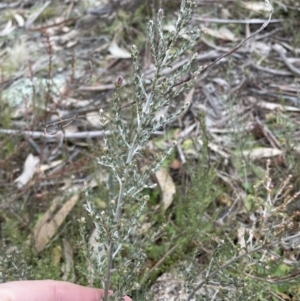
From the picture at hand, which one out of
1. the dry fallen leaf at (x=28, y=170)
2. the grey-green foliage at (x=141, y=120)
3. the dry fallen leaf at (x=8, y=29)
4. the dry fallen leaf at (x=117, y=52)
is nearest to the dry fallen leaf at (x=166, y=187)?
the dry fallen leaf at (x=28, y=170)

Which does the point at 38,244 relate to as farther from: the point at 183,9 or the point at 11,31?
the point at 11,31

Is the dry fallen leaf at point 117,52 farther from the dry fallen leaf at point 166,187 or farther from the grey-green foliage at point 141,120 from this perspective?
the grey-green foliage at point 141,120

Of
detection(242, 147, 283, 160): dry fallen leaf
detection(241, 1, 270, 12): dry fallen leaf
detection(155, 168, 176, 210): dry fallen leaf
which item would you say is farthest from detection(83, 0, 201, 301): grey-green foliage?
detection(241, 1, 270, 12): dry fallen leaf

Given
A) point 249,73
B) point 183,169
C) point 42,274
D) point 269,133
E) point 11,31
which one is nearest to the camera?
point 42,274

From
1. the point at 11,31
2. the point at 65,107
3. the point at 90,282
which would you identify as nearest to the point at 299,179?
the point at 90,282

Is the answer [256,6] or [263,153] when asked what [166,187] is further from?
[256,6]

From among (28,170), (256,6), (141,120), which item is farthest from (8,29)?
(141,120)
